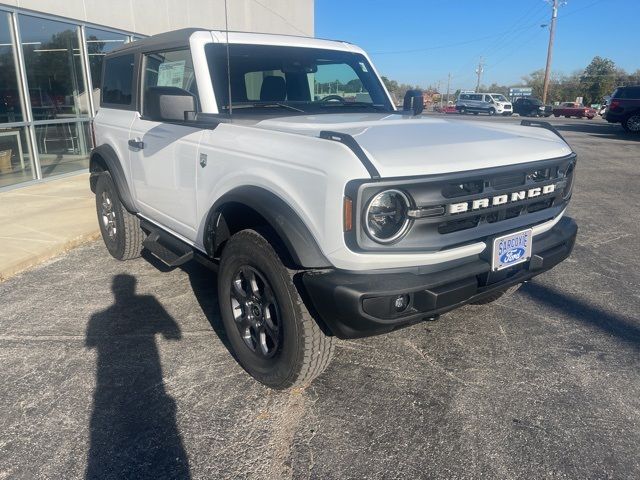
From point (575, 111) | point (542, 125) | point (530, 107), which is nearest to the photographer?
point (542, 125)

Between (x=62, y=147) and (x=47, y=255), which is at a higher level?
(x=62, y=147)

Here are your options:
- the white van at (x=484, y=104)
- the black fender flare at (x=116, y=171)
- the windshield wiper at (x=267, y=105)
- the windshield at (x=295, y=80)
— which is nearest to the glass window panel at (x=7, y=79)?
the black fender flare at (x=116, y=171)

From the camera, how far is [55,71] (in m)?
9.17

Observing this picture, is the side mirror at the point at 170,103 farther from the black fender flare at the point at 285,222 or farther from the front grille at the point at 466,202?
the front grille at the point at 466,202

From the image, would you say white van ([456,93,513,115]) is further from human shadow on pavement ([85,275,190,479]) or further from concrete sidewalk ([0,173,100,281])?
human shadow on pavement ([85,275,190,479])

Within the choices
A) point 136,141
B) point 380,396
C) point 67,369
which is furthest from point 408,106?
point 67,369

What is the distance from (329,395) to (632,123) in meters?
22.8

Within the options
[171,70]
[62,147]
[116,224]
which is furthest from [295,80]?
[62,147]

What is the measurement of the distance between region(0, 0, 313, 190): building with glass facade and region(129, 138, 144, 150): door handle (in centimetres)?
525

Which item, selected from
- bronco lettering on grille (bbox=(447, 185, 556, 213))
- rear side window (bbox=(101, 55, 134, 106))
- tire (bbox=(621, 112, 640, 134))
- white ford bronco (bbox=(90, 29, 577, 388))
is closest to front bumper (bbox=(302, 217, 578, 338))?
white ford bronco (bbox=(90, 29, 577, 388))

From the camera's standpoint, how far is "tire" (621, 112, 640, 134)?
20516 millimetres

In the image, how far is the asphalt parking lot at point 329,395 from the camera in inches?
88.7

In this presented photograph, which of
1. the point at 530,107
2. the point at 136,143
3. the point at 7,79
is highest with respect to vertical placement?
the point at 7,79

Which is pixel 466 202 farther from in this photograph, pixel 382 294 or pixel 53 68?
pixel 53 68
